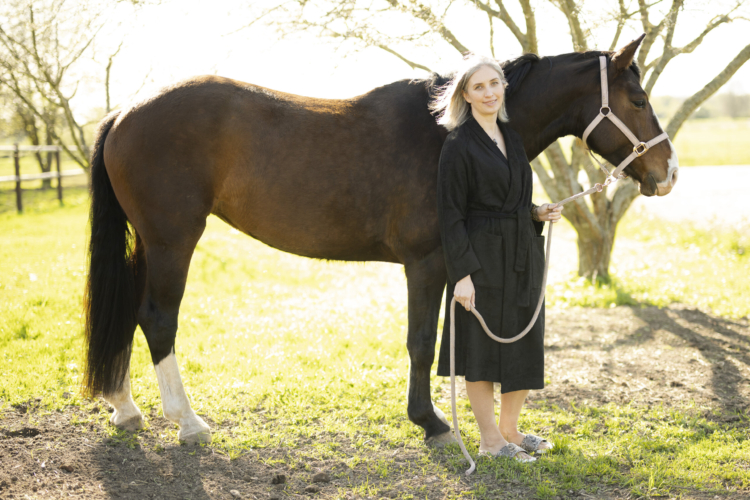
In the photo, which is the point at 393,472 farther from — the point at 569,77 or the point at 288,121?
the point at 569,77

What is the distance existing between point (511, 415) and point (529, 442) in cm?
20

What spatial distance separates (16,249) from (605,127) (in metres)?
8.80

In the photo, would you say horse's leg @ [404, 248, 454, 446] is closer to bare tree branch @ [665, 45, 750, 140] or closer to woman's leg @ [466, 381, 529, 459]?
woman's leg @ [466, 381, 529, 459]

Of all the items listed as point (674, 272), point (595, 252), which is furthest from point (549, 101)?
point (674, 272)

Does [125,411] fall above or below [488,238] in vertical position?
below

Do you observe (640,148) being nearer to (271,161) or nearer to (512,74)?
(512,74)

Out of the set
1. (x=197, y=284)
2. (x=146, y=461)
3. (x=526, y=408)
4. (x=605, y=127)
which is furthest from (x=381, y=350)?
(x=197, y=284)

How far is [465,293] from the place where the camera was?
8.89 feet

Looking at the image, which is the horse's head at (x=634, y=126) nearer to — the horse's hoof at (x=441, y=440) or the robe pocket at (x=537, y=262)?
the robe pocket at (x=537, y=262)

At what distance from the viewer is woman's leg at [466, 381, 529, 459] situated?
2.97 metres

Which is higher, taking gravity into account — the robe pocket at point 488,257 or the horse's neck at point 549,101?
the horse's neck at point 549,101

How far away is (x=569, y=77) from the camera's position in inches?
122

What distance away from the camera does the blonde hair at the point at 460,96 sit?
2747 mm

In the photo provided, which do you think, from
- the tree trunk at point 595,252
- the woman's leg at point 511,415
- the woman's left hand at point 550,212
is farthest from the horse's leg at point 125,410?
the tree trunk at point 595,252
